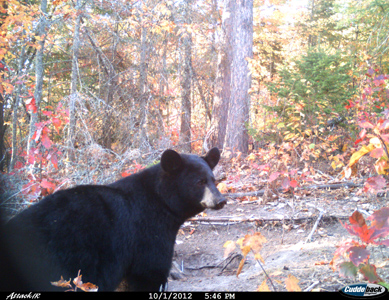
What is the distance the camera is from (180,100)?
13.3m

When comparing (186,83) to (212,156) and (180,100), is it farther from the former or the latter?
(212,156)

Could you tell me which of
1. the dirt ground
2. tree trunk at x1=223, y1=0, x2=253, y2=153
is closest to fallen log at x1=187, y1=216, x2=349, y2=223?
the dirt ground

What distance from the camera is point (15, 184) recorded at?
6.36m

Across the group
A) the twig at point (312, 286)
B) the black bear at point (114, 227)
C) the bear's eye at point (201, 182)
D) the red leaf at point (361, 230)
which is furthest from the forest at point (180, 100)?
the black bear at point (114, 227)

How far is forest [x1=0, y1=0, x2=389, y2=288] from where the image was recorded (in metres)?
6.55

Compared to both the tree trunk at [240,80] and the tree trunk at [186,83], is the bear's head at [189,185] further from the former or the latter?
the tree trunk at [186,83]

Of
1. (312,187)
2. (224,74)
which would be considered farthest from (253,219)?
(224,74)

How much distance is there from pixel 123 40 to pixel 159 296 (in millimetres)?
8844

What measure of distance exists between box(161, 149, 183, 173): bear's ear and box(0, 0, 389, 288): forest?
1.81 m

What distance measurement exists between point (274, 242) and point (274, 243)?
1.6 inches

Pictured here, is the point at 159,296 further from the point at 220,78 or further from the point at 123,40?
the point at 220,78

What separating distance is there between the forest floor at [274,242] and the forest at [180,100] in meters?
0.38

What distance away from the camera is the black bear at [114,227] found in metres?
2.98

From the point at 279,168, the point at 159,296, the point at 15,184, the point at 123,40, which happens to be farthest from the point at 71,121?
the point at 159,296
